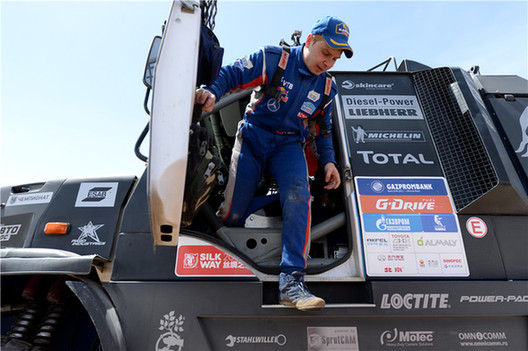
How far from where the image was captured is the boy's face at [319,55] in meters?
2.38

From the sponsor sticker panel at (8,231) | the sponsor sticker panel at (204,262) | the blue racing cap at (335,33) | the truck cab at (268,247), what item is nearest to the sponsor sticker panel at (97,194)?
the truck cab at (268,247)

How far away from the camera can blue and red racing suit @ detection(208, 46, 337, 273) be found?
2.33 meters

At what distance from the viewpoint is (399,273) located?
2.05 metres

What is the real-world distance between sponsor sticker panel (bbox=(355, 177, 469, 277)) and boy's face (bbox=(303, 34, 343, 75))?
88cm

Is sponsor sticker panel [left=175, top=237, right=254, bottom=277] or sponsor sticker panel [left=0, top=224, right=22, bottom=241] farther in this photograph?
sponsor sticker panel [left=0, top=224, right=22, bottom=241]

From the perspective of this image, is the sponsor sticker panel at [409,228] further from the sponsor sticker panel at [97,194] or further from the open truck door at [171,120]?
the sponsor sticker panel at [97,194]

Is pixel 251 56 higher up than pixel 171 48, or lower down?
higher up

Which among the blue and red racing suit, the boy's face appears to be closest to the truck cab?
the blue and red racing suit

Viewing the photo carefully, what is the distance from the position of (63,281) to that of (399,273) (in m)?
2.14

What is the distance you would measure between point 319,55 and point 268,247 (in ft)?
4.66

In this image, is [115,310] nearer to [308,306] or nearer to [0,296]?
[0,296]

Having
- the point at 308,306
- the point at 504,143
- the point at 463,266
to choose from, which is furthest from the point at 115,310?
the point at 504,143

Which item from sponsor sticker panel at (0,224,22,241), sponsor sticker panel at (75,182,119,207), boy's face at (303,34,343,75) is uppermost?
boy's face at (303,34,343,75)

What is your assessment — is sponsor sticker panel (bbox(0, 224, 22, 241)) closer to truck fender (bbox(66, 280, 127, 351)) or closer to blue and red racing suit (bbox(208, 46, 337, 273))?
truck fender (bbox(66, 280, 127, 351))
